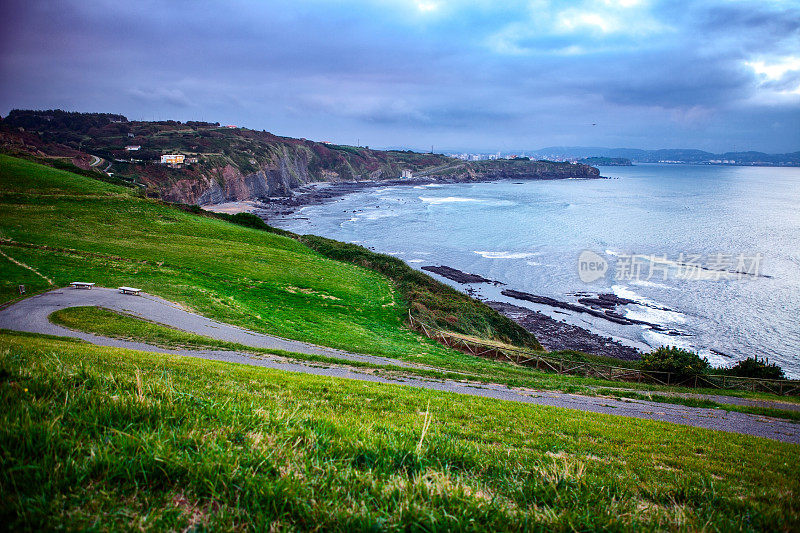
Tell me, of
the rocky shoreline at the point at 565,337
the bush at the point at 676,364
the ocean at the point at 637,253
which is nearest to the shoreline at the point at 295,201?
the ocean at the point at 637,253

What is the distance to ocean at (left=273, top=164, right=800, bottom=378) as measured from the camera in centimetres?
4128

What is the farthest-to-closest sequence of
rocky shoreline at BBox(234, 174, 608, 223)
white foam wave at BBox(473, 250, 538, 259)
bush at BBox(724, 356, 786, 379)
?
1. rocky shoreline at BBox(234, 174, 608, 223)
2. white foam wave at BBox(473, 250, 538, 259)
3. bush at BBox(724, 356, 786, 379)

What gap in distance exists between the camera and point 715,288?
52.2 meters

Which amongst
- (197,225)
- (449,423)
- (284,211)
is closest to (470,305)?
(449,423)

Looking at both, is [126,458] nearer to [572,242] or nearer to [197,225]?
[197,225]

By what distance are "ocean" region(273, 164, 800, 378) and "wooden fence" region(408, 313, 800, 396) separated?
610 inches

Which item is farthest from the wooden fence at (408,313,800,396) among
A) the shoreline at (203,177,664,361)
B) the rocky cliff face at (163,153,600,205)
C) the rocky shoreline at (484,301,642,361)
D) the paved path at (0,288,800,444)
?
the rocky cliff face at (163,153,600,205)

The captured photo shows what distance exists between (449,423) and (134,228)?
4407 cm

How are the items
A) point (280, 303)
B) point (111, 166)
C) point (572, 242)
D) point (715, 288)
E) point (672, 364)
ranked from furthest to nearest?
point (111, 166), point (572, 242), point (715, 288), point (280, 303), point (672, 364)

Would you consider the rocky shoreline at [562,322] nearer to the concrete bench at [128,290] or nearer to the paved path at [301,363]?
the paved path at [301,363]

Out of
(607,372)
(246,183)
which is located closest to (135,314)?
(607,372)

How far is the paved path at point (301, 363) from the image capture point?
12.8m

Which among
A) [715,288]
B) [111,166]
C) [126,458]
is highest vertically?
[111,166]

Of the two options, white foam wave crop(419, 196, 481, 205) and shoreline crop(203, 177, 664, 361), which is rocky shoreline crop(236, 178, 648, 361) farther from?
white foam wave crop(419, 196, 481, 205)
